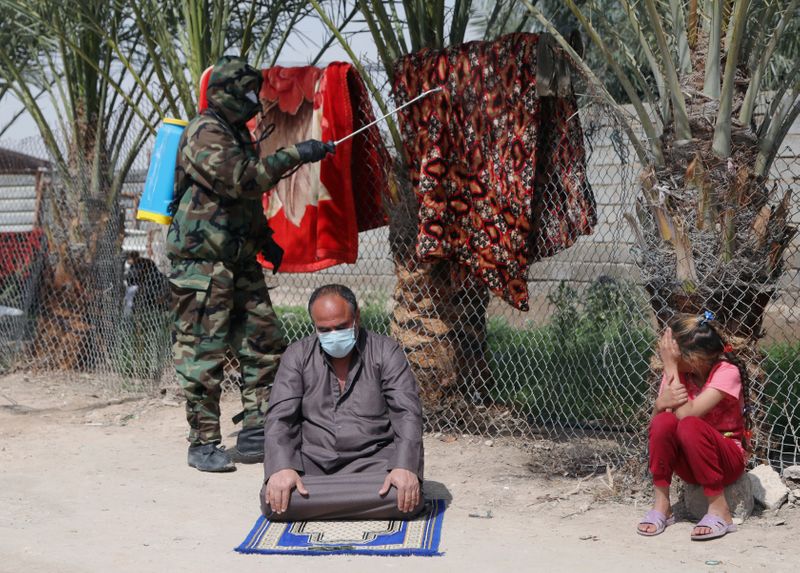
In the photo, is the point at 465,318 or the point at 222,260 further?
the point at 465,318

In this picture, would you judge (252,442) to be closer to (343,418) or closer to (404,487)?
(343,418)

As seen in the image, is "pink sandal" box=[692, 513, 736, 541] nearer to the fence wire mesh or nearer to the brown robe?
the fence wire mesh

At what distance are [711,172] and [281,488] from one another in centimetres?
227

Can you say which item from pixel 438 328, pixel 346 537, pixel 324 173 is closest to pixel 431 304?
pixel 438 328

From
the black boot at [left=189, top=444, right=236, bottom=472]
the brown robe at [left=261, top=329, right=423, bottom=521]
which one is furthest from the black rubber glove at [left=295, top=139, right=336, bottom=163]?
the black boot at [left=189, top=444, right=236, bottom=472]

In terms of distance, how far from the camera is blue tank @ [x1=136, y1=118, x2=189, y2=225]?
5.48 metres

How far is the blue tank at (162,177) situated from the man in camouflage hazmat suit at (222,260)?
0.16 ft

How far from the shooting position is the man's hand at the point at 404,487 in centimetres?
422

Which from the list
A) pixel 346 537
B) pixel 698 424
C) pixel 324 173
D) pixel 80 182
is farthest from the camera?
pixel 80 182

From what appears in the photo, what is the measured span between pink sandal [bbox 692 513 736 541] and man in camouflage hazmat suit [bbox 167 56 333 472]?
94.6 inches

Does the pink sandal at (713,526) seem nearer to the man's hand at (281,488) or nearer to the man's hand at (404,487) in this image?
the man's hand at (404,487)

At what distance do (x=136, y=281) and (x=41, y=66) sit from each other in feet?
7.70

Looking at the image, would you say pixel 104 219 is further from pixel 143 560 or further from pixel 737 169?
pixel 737 169

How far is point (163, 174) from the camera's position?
18.0 feet
